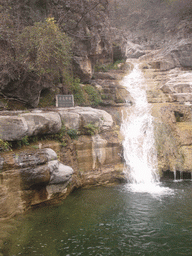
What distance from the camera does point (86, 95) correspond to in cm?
1312

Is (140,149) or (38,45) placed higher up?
(38,45)

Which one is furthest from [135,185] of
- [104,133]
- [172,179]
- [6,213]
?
[6,213]

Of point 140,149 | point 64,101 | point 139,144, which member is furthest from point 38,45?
point 140,149

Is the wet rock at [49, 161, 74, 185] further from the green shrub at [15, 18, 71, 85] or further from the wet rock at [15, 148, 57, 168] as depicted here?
the green shrub at [15, 18, 71, 85]

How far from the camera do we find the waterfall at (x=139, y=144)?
9188mm

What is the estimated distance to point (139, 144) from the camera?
10.2 meters

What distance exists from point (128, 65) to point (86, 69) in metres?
8.59

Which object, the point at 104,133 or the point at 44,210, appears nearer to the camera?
the point at 44,210

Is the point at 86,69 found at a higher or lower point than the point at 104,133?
higher

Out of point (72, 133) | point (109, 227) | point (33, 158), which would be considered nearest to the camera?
point (109, 227)

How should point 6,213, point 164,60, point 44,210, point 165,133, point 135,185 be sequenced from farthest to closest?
1. point 164,60
2. point 165,133
3. point 135,185
4. point 44,210
5. point 6,213

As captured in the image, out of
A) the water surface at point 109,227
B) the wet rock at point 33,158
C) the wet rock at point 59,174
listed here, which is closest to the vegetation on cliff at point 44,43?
the wet rock at point 33,158

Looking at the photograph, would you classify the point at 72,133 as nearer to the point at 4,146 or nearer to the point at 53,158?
the point at 53,158

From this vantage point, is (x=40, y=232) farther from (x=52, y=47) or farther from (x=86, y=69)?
(x=86, y=69)
